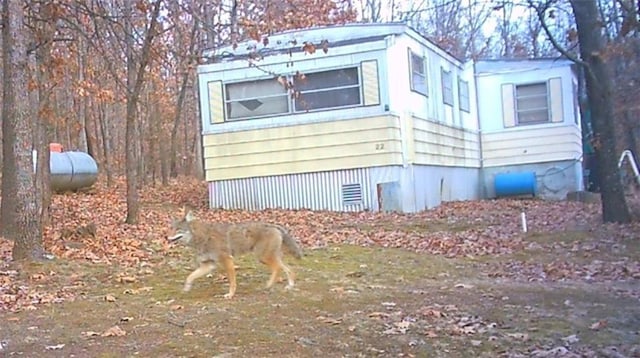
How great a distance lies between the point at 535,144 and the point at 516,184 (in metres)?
1.48

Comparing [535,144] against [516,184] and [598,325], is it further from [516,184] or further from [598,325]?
[598,325]

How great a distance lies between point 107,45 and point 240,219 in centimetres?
464

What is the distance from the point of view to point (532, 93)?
915 inches

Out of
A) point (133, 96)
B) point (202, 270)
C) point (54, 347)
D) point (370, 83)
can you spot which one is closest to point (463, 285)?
point (202, 270)

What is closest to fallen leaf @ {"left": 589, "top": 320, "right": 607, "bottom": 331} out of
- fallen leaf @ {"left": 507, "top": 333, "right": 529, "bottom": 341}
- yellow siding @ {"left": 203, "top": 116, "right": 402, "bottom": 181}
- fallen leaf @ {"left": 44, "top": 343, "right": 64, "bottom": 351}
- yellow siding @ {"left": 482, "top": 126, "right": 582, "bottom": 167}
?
fallen leaf @ {"left": 507, "top": 333, "right": 529, "bottom": 341}

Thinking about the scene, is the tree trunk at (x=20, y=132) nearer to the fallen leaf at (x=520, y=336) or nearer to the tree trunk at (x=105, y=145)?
the fallen leaf at (x=520, y=336)

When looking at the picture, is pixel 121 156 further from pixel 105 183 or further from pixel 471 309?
pixel 471 309

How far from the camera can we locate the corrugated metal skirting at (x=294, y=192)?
17.7m

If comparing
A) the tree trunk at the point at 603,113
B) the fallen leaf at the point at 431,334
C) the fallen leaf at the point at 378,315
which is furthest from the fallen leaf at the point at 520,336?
the tree trunk at the point at 603,113

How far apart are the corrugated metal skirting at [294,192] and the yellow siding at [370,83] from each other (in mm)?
1689

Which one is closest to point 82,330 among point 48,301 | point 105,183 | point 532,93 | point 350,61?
point 48,301

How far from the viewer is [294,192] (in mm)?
18188

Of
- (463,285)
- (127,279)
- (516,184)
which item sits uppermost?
(516,184)

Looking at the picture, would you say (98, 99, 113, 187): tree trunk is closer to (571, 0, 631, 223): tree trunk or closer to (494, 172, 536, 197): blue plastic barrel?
(494, 172, 536, 197): blue plastic barrel
